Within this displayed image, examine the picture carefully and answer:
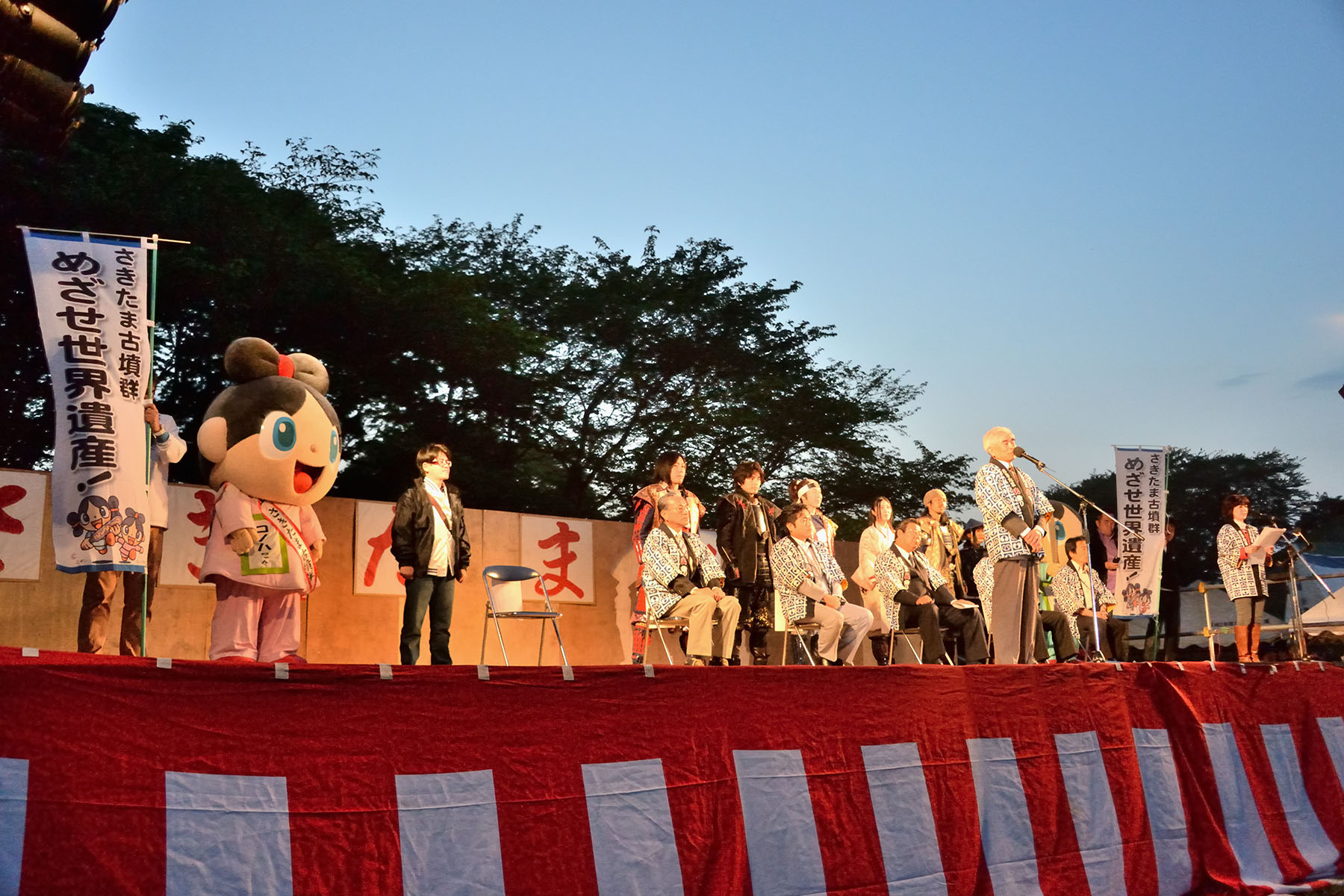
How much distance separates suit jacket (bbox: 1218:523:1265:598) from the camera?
1114cm

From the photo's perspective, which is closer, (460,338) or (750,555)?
(750,555)

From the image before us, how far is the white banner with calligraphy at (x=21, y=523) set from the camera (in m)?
7.71

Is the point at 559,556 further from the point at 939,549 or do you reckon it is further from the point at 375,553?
the point at 939,549

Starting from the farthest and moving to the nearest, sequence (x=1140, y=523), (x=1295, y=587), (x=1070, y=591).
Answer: (x=1140, y=523) → (x=1295, y=587) → (x=1070, y=591)

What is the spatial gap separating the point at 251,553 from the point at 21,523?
281cm

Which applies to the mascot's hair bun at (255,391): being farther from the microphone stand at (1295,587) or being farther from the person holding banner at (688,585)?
the microphone stand at (1295,587)

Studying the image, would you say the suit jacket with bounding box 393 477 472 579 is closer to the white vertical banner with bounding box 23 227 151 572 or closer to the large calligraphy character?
the white vertical banner with bounding box 23 227 151 572

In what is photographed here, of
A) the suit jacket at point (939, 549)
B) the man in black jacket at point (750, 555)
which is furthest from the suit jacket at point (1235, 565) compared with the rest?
the man in black jacket at point (750, 555)

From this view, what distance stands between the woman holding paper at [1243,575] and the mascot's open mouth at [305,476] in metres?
8.49

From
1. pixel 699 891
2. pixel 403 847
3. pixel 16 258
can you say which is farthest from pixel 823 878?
pixel 16 258

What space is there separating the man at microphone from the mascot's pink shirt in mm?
4003

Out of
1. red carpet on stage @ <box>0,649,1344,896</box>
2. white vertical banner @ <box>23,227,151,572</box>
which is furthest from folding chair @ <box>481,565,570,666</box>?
red carpet on stage @ <box>0,649,1344,896</box>

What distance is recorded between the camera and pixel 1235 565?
1120 cm

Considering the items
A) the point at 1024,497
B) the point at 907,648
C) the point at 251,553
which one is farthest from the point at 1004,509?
the point at 251,553
